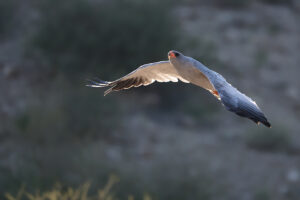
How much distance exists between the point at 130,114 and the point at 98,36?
7.15ft

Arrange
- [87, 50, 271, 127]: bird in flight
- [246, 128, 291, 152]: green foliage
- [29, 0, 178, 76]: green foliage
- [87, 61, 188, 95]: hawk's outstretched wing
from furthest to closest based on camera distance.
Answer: [29, 0, 178, 76]: green foliage < [246, 128, 291, 152]: green foliage < [87, 61, 188, 95]: hawk's outstretched wing < [87, 50, 271, 127]: bird in flight

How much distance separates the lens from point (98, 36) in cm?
1591

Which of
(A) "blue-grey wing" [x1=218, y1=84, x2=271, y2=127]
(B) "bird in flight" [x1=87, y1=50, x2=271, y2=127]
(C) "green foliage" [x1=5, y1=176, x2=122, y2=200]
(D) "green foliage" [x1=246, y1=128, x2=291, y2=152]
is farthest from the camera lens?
(D) "green foliage" [x1=246, y1=128, x2=291, y2=152]

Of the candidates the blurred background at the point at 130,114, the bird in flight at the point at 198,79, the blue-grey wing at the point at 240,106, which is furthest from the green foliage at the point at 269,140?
the blue-grey wing at the point at 240,106

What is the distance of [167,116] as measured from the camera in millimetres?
16234

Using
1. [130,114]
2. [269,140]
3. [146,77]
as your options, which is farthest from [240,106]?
[269,140]

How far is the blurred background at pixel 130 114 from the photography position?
1231 centimetres

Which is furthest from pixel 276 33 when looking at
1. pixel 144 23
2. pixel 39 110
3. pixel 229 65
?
pixel 39 110

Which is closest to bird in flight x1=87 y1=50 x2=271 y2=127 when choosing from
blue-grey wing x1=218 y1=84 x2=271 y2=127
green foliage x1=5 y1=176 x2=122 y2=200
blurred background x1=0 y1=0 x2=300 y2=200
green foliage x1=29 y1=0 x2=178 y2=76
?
blue-grey wing x1=218 y1=84 x2=271 y2=127

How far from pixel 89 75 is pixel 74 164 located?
3417mm

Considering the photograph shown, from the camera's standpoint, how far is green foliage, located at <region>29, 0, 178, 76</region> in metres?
15.7

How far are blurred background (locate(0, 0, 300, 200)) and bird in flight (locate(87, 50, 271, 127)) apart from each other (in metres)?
3.78

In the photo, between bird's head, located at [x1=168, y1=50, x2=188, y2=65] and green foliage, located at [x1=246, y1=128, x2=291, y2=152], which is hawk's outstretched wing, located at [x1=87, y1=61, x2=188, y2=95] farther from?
green foliage, located at [x1=246, y1=128, x2=291, y2=152]

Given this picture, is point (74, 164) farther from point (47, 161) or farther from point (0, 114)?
point (0, 114)
